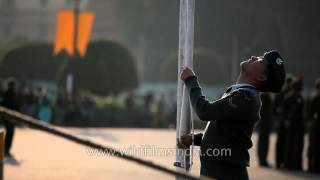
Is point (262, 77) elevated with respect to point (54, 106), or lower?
lower

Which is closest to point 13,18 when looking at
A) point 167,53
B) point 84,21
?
point 167,53

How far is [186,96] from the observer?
4.97 metres

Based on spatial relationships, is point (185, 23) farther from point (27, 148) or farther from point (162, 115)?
point (162, 115)

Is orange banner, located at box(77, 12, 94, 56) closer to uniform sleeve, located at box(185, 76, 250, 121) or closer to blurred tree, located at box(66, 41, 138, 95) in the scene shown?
blurred tree, located at box(66, 41, 138, 95)

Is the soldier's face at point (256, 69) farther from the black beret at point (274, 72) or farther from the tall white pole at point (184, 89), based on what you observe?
the tall white pole at point (184, 89)

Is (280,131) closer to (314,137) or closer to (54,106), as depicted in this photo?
(314,137)

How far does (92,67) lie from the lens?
35.4m

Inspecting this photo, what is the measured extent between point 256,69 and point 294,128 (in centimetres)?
853

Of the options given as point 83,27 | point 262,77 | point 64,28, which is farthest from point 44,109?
point 262,77

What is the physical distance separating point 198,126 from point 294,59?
46.7 feet

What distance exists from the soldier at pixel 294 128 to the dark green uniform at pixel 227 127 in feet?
26.8

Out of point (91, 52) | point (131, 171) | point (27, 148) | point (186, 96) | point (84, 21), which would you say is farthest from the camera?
point (91, 52)

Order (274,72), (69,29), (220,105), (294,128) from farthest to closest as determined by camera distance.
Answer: (69,29) < (294,128) < (274,72) < (220,105)

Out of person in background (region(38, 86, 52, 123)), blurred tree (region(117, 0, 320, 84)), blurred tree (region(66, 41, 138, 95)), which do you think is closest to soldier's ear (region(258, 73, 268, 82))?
blurred tree (region(117, 0, 320, 84))
